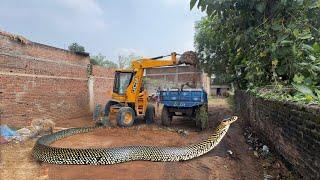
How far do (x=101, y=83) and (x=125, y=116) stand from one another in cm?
660

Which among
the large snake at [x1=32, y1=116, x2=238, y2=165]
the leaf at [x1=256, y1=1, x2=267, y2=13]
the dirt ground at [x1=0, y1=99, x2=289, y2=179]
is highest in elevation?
the leaf at [x1=256, y1=1, x2=267, y2=13]

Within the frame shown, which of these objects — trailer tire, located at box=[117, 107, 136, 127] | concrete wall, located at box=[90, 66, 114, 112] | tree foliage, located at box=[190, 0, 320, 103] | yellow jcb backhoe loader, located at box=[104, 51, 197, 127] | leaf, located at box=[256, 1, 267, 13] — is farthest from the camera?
concrete wall, located at box=[90, 66, 114, 112]

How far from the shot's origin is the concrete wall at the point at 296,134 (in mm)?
4355

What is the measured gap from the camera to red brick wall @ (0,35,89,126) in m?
11.0

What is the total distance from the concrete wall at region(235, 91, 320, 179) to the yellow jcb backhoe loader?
4.74 m

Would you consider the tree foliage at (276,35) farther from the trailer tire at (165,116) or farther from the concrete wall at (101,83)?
the concrete wall at (101,83)

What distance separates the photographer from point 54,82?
543 inches

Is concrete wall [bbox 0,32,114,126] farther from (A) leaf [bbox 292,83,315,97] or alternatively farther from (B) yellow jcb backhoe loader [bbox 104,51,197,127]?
(A) leaf [bbox 292,83,315,97]

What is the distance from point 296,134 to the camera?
528 cm

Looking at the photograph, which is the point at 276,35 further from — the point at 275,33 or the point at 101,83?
the point at 101,83

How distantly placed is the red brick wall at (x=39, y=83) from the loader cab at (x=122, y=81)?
Result: 9.81ft

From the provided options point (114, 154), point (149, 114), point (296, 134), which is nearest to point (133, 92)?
point (149, 114)

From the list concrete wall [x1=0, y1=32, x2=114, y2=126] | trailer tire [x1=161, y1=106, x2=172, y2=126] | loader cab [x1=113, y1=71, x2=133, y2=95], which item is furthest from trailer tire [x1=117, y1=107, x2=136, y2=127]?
concrete wall [x1=0, y1=32, x2=114, y2=126]

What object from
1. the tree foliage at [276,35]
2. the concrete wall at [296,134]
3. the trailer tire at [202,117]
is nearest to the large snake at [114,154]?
the concrete wall at [296,134]
